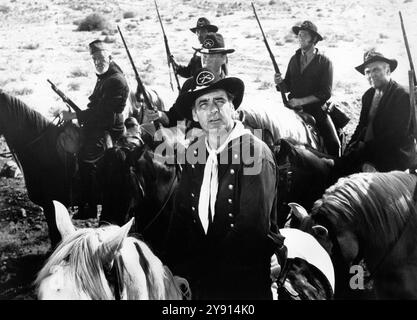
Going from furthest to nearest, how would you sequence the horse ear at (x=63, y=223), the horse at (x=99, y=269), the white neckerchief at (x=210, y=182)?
the white neckerchief at (x=210, y=182) < the horse ear at (x=63, y=223) < the horse at (x=99, y=269)

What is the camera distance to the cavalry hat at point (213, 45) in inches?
173

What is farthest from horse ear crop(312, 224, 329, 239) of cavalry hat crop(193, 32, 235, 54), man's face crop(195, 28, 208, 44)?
man's face crop(195, 28, 208, 44)

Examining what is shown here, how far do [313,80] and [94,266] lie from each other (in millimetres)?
2291

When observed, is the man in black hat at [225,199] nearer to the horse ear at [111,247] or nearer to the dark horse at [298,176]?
the dark horse at [298,176]

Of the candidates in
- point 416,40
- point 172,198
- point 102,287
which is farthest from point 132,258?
point 416,40

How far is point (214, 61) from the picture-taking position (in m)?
4.40

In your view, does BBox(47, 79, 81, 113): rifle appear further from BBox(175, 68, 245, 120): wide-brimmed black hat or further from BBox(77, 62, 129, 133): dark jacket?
BBox(175, 68, 245, 120): wide-brimmed black hat

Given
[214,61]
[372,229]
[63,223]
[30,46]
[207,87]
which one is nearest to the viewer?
[63,223]

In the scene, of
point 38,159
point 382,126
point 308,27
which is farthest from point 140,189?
point 382,126

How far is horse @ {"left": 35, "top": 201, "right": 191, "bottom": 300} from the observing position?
3525mm

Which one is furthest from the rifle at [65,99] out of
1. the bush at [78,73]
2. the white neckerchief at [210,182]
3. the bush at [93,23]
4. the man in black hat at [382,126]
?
the man in black hat at [382,126]

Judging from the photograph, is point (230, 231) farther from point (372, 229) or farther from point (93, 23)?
point (93, 23)

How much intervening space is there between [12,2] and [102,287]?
247 centimetres
